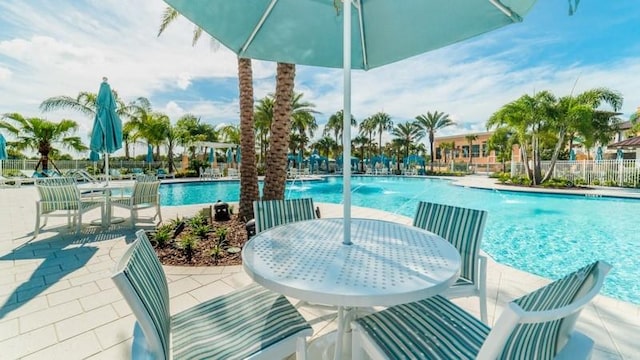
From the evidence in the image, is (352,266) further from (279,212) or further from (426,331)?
(279,212)

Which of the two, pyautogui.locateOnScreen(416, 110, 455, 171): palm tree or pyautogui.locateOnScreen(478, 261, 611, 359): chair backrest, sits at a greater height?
pyautogui.locateOnScreen(416, 110, 455, 171): palm tree

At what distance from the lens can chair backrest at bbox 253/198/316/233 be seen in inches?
98.2

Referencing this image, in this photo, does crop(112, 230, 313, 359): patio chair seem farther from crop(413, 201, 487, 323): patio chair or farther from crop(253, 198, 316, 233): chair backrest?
crop(413, 201, 487, 323): patio chair

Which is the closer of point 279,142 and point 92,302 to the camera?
point 92,302

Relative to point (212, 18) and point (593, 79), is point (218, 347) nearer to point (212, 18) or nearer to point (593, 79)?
point (212, 18)

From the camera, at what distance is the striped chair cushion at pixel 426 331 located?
47.6 inches

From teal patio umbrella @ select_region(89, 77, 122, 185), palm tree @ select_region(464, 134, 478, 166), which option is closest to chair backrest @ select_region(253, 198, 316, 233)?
teal patio umbrella @ select_region(89, 77, 122, 185)

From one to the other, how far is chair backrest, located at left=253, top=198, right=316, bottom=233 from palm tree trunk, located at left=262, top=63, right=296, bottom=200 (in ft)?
7.26

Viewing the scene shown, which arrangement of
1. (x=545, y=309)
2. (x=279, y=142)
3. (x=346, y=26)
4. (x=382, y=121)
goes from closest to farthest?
(x=545, y=309)
(x=346, y=26)
(x=279, y=142)
(x=382, y=121)

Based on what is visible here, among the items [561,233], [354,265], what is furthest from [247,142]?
[561,233]

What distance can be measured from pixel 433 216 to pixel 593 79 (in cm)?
2067

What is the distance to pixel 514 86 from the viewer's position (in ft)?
56.5

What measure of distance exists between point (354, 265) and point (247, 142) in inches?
177

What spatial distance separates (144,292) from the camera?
1075 mm
